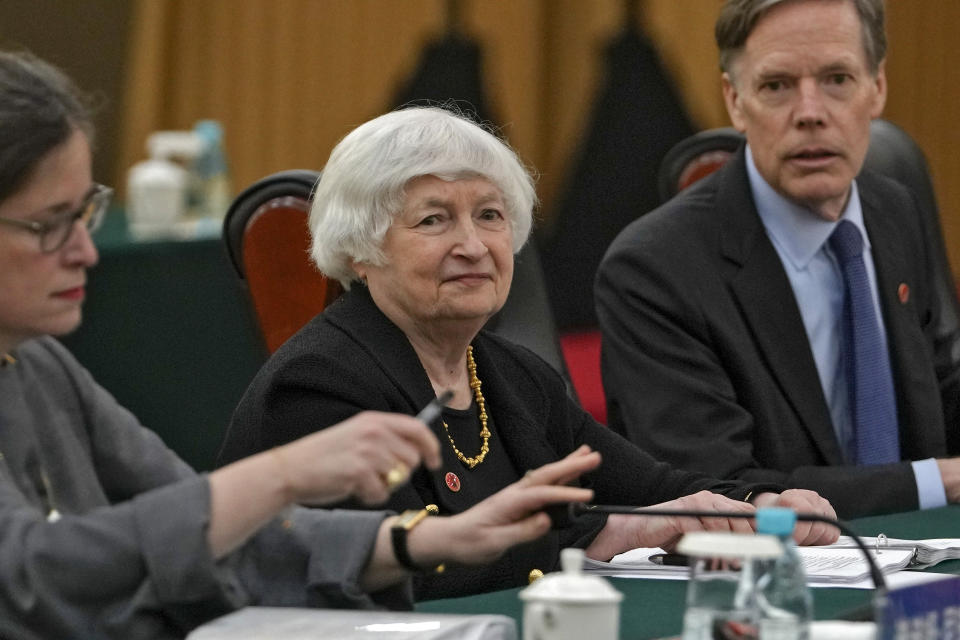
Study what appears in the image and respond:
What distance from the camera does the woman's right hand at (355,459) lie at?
4.57ft

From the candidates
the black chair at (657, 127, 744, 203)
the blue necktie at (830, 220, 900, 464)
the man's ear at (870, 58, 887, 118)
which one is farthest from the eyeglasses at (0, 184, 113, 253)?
the black chair at (657, 127, 744, 203)

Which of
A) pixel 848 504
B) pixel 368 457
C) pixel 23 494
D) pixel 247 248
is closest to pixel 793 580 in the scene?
pixel 368 457

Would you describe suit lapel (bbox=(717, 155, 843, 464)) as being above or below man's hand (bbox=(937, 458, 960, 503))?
above

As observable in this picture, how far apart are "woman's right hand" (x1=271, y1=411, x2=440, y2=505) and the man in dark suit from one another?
4.36 feet

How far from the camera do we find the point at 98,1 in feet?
21.9

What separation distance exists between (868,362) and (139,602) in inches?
73.1

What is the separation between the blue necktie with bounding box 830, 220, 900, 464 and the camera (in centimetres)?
286

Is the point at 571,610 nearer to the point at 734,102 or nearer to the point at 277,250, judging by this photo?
the point at 277,250

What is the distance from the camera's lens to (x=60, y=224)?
1506mm

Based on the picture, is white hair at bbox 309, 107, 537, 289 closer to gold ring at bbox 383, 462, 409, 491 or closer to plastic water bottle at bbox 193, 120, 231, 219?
gold ring at bbox 383, 462, 409, 491

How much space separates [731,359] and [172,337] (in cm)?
244

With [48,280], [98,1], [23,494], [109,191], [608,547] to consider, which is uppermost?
[98,1]

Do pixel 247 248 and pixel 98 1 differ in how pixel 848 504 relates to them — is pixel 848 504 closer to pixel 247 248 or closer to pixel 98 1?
pixel 247 248

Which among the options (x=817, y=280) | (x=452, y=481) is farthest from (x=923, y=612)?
(x=817, y=280)
